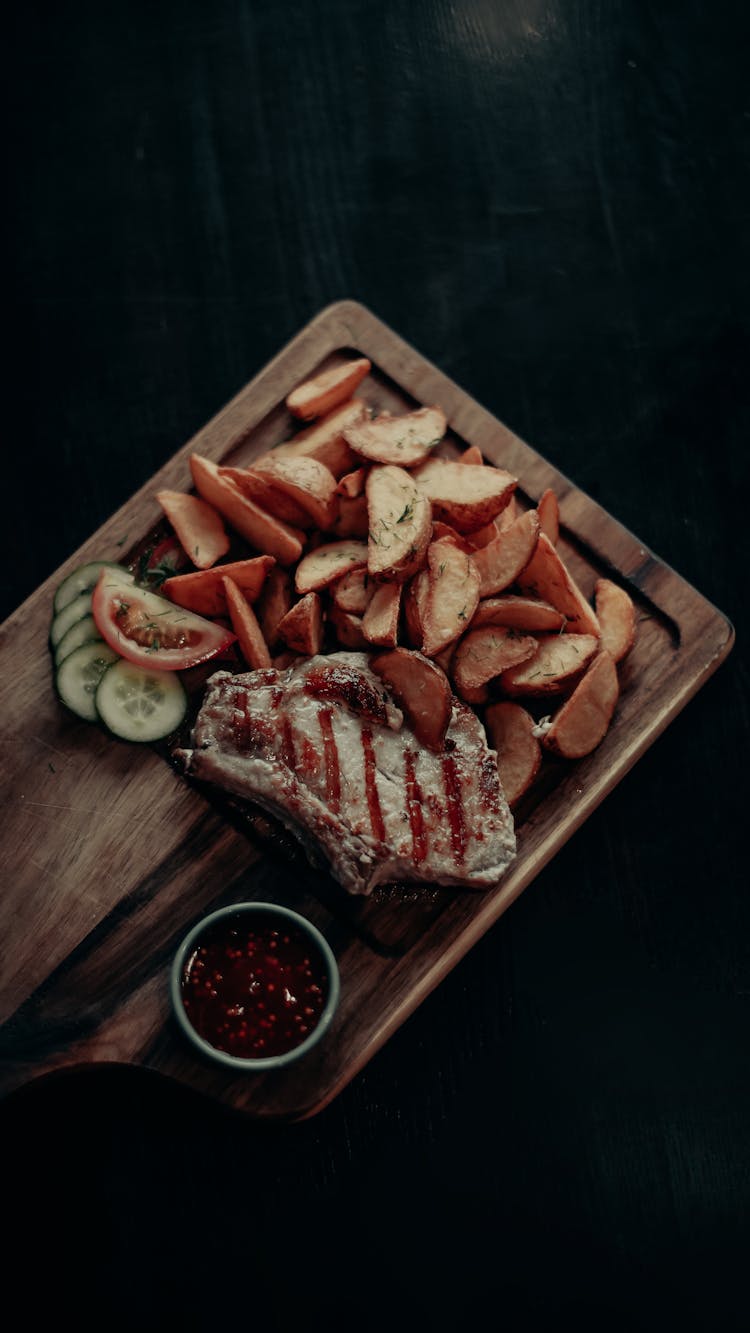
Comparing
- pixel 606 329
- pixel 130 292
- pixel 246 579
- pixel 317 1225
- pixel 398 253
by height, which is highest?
Answer: pixel 130 292

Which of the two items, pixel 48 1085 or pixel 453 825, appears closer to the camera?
pixel 453 825

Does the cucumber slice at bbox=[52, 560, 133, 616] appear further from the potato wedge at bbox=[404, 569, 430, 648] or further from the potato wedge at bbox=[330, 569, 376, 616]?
the potato wedge at bbox=[404, 569, 430, 648]

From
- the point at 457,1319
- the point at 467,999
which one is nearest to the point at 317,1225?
the point at 457,1319

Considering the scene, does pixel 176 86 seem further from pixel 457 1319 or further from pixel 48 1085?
pixel 457 1319

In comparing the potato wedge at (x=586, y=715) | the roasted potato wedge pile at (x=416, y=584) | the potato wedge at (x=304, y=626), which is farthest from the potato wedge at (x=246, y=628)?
the potato wedge at (x=586, y=715)

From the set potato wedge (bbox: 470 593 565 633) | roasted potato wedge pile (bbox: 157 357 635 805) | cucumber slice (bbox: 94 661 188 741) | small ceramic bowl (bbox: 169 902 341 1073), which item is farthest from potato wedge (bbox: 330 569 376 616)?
small ceramic bowl (bbox: 169 902 341 1073)

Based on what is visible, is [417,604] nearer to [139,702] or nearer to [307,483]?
[307,483]

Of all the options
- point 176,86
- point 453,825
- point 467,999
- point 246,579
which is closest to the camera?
point 453,825
